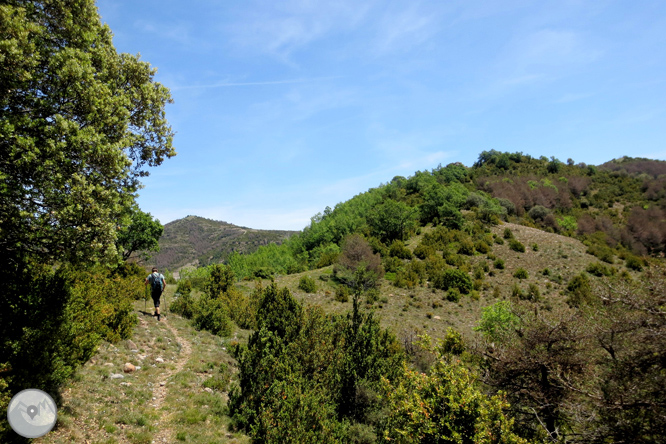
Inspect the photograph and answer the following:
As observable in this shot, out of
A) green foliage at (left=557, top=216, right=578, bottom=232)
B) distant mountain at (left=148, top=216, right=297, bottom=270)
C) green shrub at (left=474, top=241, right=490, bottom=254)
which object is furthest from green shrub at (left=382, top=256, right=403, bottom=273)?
distant mountain at (left=148, top=216, right=297, bottom=270)

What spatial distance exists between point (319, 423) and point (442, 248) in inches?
1155

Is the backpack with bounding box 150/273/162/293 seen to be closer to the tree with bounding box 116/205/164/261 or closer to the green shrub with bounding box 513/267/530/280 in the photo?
the tree with bounding box 116/205/164/261

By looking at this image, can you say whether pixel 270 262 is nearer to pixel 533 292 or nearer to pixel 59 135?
pixel 533 292

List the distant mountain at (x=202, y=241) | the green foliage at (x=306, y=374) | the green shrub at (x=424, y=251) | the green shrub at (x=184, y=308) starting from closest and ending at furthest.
Result: the green foliage at (x=306, y=374)
the green shrub at (x=184, y=308)
the green shrub at (x=424, y=251)
the distant mountain at (x=202, y=241)

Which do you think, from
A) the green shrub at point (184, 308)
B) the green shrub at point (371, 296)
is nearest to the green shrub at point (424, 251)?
the green shrub at point (371, 296)

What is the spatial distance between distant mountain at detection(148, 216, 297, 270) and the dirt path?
311 feet

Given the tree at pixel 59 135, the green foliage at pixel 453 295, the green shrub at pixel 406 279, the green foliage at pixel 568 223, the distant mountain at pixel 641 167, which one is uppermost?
the distant mountain at pixel 641 167

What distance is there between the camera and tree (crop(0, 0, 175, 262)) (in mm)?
4227

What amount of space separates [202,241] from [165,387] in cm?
13964

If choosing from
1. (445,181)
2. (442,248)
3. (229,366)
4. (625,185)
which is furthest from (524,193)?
(229,366)

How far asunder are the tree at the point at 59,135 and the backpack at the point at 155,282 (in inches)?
231

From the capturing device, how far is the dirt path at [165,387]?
5.55m

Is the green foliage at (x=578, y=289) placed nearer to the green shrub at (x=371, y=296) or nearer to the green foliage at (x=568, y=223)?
the green shrub at (x=371, y=296)

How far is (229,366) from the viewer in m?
9.41
